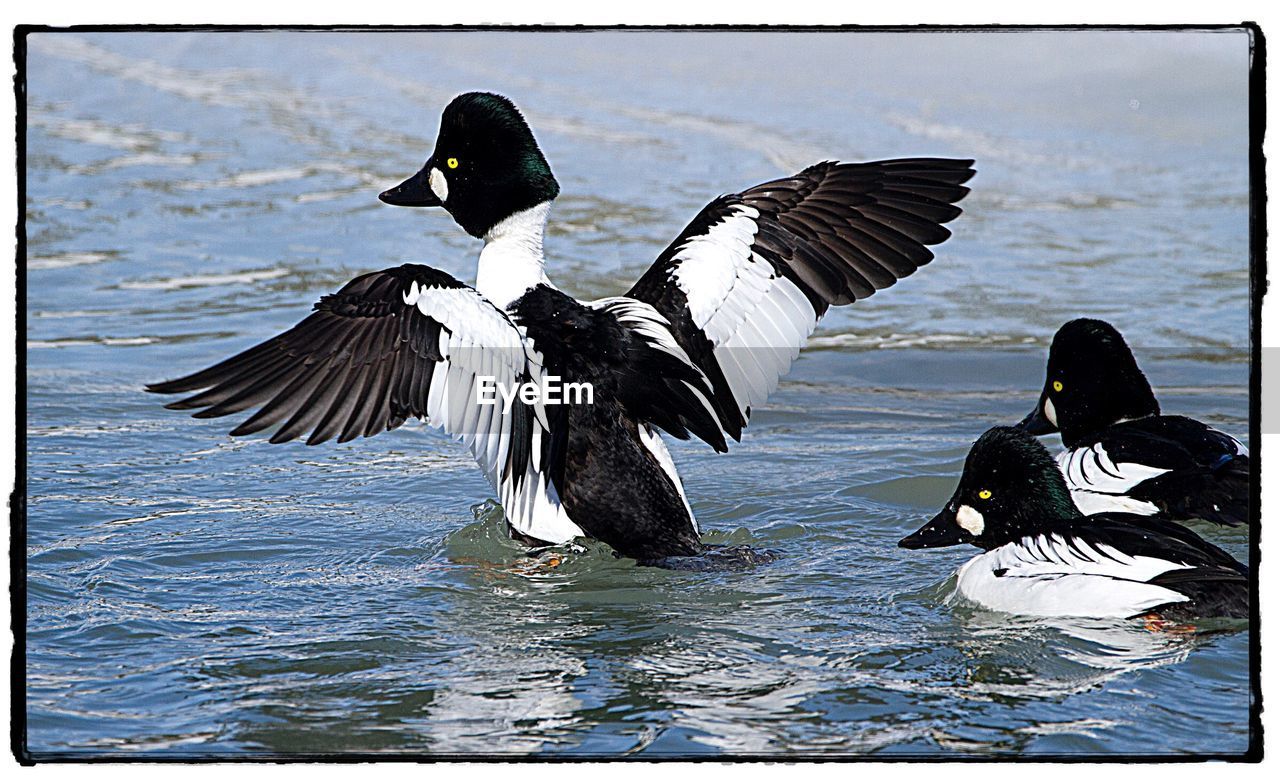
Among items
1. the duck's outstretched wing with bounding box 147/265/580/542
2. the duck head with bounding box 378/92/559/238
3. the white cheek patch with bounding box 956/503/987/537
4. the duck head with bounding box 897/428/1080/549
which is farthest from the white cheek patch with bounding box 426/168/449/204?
the white cheek patch with bounding box 956/503/987/537

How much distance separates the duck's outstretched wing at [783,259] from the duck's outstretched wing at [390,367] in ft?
2.81

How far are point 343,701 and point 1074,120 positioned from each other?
6.76 metres

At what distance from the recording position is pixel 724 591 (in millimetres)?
5594

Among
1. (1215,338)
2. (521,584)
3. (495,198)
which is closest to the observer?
Answer: (521,584)

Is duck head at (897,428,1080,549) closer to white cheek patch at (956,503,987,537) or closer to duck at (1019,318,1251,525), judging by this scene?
white cheek patch at (956,503,987,537)

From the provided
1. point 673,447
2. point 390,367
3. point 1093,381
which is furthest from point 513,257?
point 1093,381

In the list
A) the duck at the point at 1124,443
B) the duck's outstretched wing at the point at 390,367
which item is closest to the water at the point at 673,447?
the duck at the point at 1124,443

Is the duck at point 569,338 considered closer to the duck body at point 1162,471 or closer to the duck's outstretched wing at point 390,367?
the duck's outstretched wing at point 390,367

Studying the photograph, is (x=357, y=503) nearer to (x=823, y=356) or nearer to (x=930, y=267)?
(x=823, y=356)

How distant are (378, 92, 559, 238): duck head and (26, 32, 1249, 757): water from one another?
354mm

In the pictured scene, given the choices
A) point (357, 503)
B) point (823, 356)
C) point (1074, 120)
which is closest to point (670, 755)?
point (357, 503)

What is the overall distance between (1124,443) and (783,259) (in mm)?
1603

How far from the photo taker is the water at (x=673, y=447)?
464 cm

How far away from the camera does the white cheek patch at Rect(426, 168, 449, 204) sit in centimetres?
640
